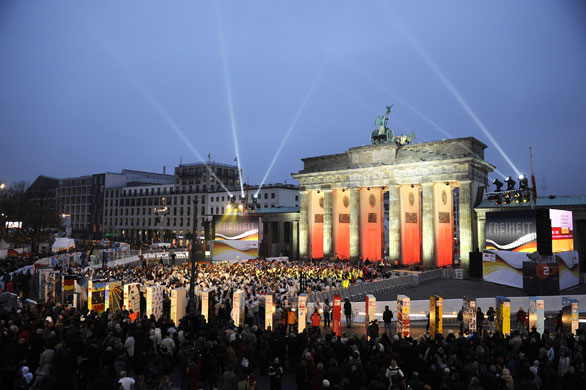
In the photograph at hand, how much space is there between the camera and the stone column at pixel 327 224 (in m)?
52.3

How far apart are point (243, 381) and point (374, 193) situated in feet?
144

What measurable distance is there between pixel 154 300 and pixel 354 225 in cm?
3430

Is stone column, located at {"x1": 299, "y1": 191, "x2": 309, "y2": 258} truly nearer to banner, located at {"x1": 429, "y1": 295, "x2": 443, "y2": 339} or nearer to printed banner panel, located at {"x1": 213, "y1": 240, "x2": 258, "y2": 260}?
printed banner panel, located at {"x1": 213, "y1": 240, "x2": 258, "y2": 260}

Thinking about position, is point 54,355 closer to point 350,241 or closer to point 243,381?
point 243,381

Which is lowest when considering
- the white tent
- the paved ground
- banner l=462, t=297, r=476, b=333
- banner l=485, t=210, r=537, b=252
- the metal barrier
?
the paved ground

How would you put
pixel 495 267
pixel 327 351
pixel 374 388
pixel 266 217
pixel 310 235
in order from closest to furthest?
pixel 374 388 → pixel 327 351 → pixel 495 267 → pixel 310 235 → pixel 266 217

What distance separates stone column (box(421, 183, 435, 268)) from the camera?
43625 millimetres

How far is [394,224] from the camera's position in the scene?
47.0 meters

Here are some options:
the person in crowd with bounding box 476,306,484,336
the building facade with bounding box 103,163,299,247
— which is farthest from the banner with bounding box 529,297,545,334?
the building facade with bounding box 103,163,299,247

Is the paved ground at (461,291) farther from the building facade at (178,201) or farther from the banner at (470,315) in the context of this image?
the building facade at (178,201)

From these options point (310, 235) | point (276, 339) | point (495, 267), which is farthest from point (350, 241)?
point (276, 339)

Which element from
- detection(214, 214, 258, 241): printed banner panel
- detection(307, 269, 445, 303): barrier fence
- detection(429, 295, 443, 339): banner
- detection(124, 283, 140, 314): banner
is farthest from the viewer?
detection(214, 214, 258, 241): printed banner panel

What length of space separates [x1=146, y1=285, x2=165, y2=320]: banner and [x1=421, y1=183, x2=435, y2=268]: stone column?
105 feet

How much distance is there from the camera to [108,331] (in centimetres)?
1362
